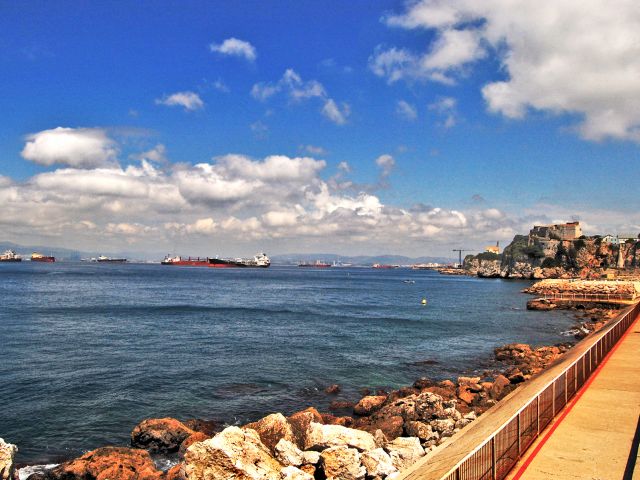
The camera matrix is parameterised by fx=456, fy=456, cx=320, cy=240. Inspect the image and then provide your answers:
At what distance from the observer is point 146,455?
49.9ft

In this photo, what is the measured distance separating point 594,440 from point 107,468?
13589 mm

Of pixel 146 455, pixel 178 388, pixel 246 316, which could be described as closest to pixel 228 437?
pixel 146 455

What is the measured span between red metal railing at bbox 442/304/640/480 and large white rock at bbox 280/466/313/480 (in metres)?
4.29

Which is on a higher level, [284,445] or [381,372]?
[284,445]

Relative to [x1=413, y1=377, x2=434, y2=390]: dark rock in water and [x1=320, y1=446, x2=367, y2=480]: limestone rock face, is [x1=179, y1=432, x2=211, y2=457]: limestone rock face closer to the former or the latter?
[x1=320, y1=446, x2=367, y2=480]: limestone rock face

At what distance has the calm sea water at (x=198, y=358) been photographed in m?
21.0

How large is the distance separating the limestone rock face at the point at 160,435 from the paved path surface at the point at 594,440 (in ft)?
39.6

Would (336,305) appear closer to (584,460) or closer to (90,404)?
(90,404)

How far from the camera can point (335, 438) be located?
13945 mm

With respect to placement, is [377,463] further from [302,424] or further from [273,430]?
[302,424]

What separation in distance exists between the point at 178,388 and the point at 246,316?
3239cm

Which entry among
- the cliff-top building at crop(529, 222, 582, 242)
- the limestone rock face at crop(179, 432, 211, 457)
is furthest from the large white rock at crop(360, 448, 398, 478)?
the cliff-top building at crop(529, 222, 582, 242)

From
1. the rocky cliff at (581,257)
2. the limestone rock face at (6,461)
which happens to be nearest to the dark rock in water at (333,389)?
the limestone rock face at (6,461)

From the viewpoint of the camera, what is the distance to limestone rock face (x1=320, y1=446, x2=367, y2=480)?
12.0m
